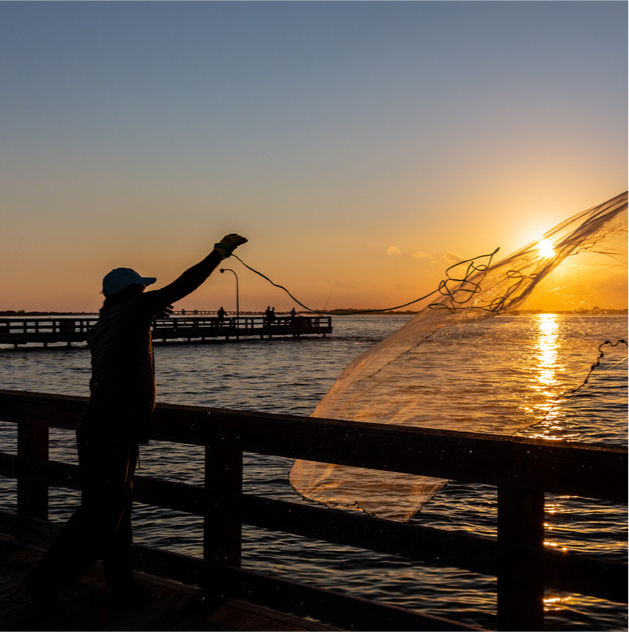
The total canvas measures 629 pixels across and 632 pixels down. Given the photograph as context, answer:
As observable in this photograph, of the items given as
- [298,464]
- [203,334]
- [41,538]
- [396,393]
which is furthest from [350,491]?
[203,334]

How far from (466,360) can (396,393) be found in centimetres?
73

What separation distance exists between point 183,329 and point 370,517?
58711 mm

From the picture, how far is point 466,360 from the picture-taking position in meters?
4.79

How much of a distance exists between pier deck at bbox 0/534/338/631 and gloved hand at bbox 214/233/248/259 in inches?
Result: 73.3

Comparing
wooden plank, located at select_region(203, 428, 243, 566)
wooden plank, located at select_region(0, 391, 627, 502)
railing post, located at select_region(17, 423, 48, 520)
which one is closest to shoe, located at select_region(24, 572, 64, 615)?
wooden plank, located at select_region(203, 428, 243, 566)

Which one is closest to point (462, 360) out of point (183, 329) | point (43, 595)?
point (43, 595)

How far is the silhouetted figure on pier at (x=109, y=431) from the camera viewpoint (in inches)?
136

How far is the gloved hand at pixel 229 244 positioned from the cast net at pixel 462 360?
123 centimetres

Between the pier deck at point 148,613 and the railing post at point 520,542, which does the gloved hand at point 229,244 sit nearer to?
the railing post at point 520,542

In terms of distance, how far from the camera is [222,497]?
3.69 meters

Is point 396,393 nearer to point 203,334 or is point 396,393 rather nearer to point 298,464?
point 298,464

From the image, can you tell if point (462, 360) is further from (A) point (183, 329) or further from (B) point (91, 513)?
(A) point (183, 329)

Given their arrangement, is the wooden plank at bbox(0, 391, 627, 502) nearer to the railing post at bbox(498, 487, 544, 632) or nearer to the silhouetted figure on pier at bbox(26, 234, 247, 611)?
the railing post at bbox(498, 487, 544, 632)

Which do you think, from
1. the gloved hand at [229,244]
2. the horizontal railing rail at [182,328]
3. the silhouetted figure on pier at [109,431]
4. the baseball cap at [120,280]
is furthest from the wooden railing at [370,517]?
the horizontal railing rail at [182,328]
